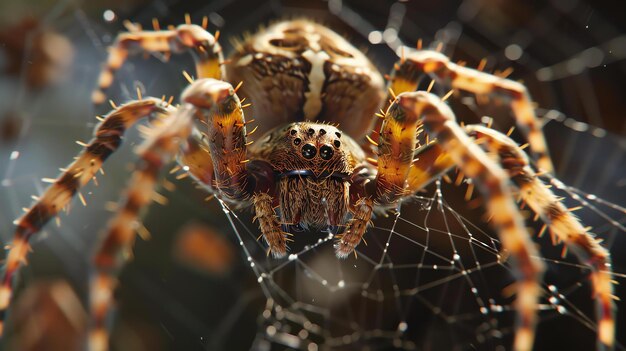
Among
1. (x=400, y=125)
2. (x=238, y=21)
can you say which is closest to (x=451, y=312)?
(x=400, y=125)

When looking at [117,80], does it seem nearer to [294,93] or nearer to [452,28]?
[294,93]

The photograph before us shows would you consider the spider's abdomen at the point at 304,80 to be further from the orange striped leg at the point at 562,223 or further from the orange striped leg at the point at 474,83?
the orange striped leg at the point at 562,223

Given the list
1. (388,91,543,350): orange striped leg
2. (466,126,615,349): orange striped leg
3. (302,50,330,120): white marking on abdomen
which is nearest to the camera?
(388,91,543,350): orange striped leg

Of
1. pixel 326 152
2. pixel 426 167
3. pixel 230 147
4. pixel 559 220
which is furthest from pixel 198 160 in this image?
pixel 559 220

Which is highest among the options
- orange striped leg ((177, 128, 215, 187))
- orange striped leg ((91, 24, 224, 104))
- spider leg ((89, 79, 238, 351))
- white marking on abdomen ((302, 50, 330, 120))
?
white marking on abdomen ((302, 50, 330, 120))

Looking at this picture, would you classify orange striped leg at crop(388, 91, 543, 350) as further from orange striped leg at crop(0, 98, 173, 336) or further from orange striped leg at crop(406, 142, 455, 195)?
orange striped leg at crop(0, 98, 173, 336)

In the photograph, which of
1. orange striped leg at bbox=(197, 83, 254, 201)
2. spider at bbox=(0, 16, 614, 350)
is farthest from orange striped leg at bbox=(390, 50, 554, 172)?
orange striped leg at bbox=(197, 83, 254, 201)

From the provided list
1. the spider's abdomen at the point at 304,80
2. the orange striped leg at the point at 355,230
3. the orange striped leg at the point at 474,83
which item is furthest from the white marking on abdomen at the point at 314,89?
the orange striped leg at the point at 355,230

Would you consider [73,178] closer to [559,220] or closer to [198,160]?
[198,160]
